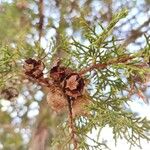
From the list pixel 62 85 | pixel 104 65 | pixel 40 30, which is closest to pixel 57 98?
pixel 62 85

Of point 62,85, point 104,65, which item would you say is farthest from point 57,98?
point 104,65

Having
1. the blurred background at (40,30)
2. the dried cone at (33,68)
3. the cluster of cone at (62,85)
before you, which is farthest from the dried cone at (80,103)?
the blurred background at (40,30)

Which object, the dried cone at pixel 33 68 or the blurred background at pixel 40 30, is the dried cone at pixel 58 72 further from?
the blurred background at pixel 40 30

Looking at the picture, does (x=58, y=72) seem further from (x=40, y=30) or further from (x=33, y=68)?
(x=40, y=30)

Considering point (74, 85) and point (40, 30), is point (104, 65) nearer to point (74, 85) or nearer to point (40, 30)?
point (74, 85)

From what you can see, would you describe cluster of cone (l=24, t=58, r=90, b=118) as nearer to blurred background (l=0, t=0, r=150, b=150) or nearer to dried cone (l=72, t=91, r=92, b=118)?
dried cone (l=72, t=91, r=92, b=118)

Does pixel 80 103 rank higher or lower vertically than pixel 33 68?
lower

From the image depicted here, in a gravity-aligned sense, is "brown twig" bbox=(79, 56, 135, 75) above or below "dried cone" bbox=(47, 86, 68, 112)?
above

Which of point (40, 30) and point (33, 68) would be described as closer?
A: point (33, 68)

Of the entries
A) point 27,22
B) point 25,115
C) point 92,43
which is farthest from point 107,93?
point 25,115

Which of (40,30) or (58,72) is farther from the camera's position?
(40,30)

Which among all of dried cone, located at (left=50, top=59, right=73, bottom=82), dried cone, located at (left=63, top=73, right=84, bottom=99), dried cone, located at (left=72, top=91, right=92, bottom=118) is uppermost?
dried cone, located at (left=50, top=59, right=73, bottom=82)

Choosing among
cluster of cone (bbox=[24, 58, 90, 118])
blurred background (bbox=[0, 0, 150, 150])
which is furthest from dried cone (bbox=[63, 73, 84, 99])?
blurred background (bbox=[0, 0, 150, 150])
